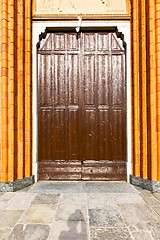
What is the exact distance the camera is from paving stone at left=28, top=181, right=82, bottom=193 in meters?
3.25

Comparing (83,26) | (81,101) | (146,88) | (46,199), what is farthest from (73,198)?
(83,26)

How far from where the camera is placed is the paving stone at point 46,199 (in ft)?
9.03

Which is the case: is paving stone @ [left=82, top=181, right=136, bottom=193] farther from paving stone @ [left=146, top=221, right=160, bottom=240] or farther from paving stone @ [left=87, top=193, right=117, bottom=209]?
paving stone @ [left=146, top=221, right=160, bottom=240]

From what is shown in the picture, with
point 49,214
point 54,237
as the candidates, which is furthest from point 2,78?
point 54,237

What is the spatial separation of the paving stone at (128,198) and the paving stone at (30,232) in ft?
4.27

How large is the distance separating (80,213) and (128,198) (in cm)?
98

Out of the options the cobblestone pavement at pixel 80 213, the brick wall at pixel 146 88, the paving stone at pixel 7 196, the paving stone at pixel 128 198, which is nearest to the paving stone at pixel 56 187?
the cobblestone pavement at pixel 80 213

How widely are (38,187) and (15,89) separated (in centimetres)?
207

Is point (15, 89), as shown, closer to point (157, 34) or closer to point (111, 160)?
point (111, 160)

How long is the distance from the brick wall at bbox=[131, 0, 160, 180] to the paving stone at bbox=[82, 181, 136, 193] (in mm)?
363

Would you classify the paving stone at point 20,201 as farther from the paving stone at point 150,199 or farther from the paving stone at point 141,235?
the paving stone at point 150,199

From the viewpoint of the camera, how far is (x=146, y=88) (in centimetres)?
346

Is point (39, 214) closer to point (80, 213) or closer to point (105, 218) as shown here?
point (80, 213)

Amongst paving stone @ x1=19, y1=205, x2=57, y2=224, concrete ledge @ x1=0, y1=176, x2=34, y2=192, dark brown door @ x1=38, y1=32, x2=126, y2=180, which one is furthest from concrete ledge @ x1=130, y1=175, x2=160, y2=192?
concrete ledge @ x1=0, y1=176, x2=34, y2=192
